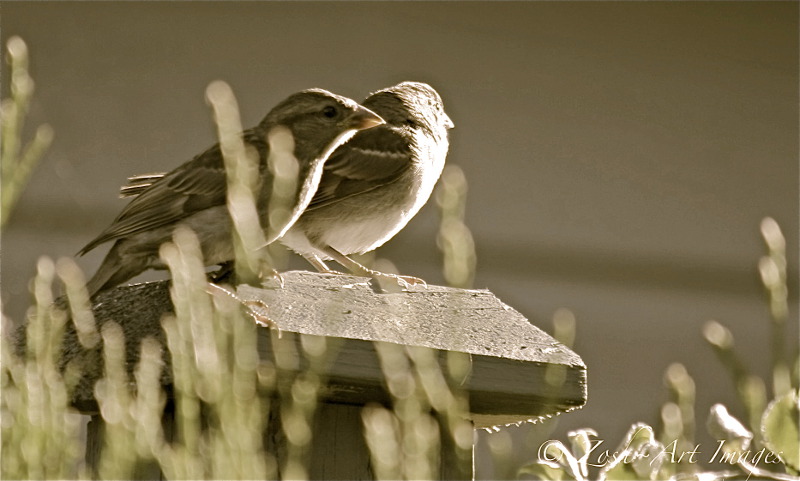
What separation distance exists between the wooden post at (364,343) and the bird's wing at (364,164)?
143 cm

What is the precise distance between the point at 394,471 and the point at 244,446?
189 millimetres

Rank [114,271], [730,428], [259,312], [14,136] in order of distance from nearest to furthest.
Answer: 1. [730,428]
2. [14,136]
3. [259,312]
4. [114,271]

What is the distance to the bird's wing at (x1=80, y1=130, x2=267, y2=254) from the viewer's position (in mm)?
2766

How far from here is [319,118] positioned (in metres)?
3.22

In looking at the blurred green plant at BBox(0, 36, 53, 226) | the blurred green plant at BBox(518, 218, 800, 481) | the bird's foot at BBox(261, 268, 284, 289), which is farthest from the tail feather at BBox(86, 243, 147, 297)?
the blurred green plant at BBox(518, 218, 800, 481)

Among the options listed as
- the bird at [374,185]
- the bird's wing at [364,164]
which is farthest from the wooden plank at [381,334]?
the bird's wing at [364,164]

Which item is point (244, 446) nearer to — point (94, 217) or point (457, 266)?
point (457, 266)

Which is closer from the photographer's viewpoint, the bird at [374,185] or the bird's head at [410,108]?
the bird at [374,185]

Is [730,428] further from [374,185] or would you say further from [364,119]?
[374,185]

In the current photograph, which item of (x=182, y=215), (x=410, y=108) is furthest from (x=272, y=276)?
(x=410, y=108)

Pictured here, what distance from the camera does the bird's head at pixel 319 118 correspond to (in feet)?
10.4

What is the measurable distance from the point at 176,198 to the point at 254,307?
736mm

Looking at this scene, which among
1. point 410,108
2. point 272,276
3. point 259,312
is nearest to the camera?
point 259,312

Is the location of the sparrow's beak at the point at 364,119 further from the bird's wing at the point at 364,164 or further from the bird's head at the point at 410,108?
the bird's head at the point at 410,108
